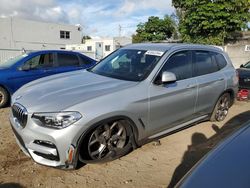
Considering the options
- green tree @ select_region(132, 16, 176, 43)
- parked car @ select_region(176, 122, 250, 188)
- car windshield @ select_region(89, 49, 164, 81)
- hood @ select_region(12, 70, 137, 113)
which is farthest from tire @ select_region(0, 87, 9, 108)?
green tree @ select_region(132, 16, 176, 43)

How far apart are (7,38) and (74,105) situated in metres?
35.0

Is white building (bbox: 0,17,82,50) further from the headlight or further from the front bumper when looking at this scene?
the headlight

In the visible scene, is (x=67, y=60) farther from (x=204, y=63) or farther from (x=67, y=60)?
(x=204, y=63)

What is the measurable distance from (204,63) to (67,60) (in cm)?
437

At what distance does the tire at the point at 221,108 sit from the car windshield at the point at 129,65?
218 cm

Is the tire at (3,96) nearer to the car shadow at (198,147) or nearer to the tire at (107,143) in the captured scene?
the tire at (107,143)

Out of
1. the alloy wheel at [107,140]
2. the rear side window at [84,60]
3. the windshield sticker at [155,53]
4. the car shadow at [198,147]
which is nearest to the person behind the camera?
the alloy wheel at [107,140]

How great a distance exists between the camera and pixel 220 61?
6020 mm

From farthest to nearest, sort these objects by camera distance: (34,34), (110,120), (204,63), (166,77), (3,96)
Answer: (34,34) → (3,96) → (204,63) → (166,77) → (110,120)

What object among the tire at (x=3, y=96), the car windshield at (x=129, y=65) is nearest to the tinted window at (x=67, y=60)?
the tire at (x=3, y=96)

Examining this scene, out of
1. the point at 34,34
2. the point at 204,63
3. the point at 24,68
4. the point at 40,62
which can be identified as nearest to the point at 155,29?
the point at 34,34

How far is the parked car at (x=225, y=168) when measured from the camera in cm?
191

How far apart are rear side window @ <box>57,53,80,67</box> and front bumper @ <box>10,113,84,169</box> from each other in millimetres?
4857

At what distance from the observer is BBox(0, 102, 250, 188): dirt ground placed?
3553mm
